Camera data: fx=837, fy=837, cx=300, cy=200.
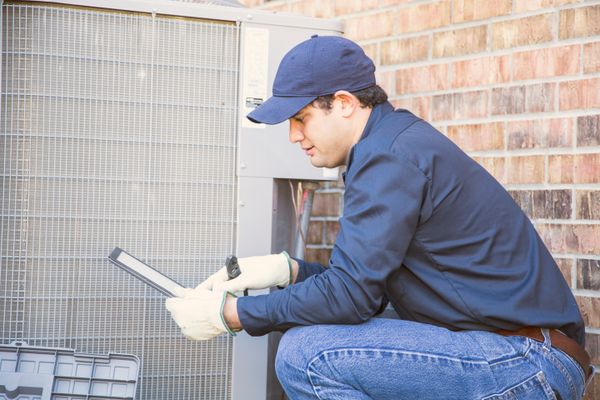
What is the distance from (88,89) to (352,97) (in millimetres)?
878

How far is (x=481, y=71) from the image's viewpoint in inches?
110

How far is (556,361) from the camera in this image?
6.43 feet

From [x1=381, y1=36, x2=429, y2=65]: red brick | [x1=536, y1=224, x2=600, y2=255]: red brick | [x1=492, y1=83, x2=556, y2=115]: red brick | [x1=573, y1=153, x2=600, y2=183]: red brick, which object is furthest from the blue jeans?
[x1=381, y1=36, x2=429, y2=65]: red brick

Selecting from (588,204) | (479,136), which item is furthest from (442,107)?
(588,204)

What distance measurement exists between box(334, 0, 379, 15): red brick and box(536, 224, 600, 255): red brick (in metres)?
1.09

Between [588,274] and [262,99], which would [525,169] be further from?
[262,99]

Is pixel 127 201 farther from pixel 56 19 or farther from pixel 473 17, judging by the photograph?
pixel 473 17

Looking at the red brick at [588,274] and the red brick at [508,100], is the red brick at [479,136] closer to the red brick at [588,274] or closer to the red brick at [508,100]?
the red brick at [508,100]

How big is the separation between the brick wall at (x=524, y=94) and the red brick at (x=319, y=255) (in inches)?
26.5

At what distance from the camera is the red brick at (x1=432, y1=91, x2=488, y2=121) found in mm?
2783

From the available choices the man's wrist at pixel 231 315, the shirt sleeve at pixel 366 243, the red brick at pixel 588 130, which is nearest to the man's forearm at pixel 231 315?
the man's wrist at pixel 231 315

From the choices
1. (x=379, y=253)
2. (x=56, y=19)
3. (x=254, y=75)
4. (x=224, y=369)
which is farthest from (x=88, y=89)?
(x=379, y=253)

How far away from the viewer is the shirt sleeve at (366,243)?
191 cm

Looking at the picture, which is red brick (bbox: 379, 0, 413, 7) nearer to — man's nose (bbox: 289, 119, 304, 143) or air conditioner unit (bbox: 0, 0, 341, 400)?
air conditioner unit (bbox: 0, 0, 341, 400)
